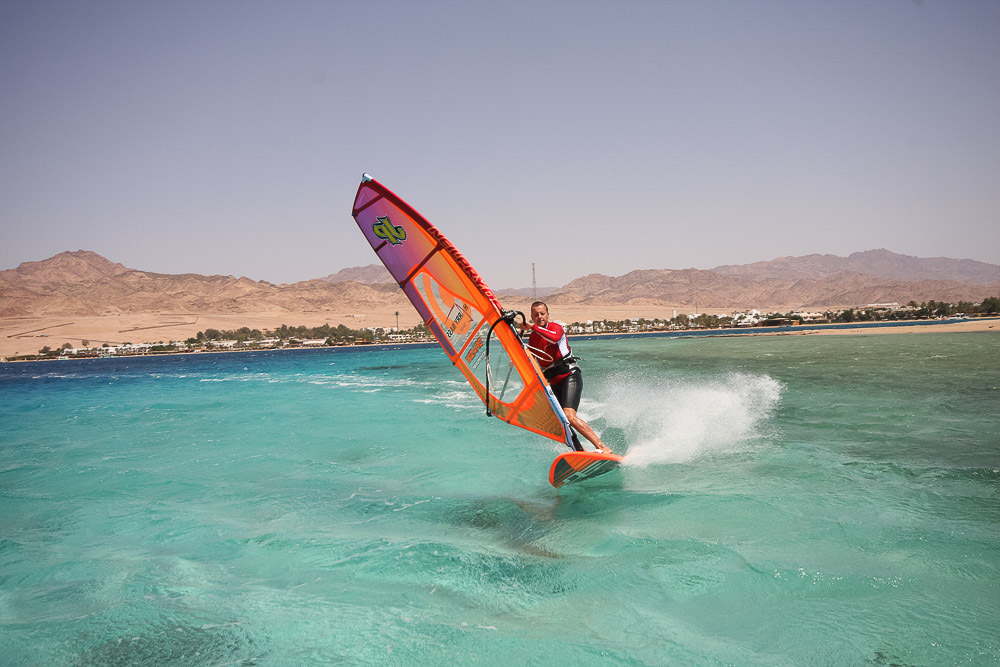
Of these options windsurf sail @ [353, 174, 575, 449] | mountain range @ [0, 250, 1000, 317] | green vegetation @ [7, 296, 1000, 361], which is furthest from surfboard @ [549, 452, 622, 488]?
mountain range @ [0, 250, 1000, 317]

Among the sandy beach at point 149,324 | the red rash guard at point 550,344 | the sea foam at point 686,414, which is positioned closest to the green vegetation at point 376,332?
the sandy beach at point 149,324

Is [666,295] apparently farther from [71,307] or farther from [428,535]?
[428,535]

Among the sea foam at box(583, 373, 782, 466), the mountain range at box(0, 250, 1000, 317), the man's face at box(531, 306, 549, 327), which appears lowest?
the sea foam at box(583, 373, 782, 466)

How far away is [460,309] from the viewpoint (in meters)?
6.79

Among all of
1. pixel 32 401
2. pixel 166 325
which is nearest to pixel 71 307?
pixel 166 325

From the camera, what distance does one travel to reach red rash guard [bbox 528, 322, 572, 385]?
625cm

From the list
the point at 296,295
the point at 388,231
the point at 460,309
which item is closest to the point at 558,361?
the point at 460,309

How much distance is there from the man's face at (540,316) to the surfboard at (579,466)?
1.41m

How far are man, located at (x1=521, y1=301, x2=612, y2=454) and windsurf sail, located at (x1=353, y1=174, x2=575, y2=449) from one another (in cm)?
24

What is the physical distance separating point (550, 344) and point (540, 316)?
320 mm

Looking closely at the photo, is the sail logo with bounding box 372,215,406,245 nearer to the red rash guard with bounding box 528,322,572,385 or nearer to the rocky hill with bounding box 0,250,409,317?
the red rash guard with bounding box 528,322,572,385

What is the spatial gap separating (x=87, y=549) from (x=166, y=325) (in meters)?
103

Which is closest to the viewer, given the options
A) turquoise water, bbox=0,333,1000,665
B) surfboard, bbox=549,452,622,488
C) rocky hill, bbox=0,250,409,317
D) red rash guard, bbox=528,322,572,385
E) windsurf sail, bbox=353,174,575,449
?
turquoise water, bbox=0,333,1000,665

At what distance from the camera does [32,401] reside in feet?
71.1
